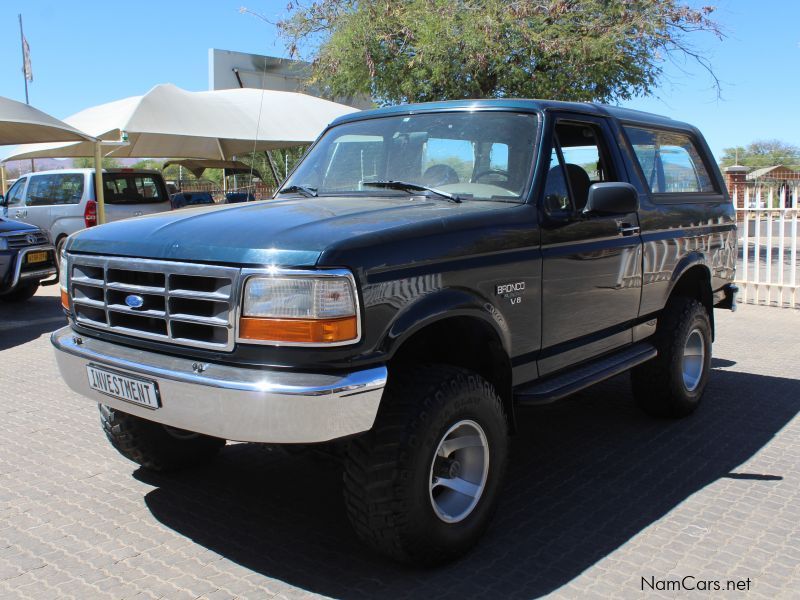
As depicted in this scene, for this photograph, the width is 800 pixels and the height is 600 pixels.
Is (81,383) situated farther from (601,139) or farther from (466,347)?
(601,139)

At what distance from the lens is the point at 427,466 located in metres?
2.96

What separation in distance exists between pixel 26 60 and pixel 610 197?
29.3 metres

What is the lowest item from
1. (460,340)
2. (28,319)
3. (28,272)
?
(28,319)

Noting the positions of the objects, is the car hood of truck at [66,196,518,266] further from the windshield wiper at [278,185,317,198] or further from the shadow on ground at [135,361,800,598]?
the shadow on ground at [135,361,800,598]

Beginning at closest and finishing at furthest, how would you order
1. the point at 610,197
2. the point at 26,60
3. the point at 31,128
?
the point at 610,197
the point at 31,128
the point at 26,60

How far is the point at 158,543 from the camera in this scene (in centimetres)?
349

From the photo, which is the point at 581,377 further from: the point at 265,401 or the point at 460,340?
the point at 265,401

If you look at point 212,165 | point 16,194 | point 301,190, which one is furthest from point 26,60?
point 301,190

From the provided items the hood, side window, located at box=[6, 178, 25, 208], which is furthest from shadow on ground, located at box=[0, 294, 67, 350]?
side window, located at box=[6, 178, 25, 208]

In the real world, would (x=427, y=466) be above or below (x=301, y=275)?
below

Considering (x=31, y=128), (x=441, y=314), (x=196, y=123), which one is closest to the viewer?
(x=441, y=314)

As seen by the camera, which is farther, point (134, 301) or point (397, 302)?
point (134, 301)

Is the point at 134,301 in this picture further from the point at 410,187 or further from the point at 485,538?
the point at 485,538

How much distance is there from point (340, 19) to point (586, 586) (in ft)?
43.3
